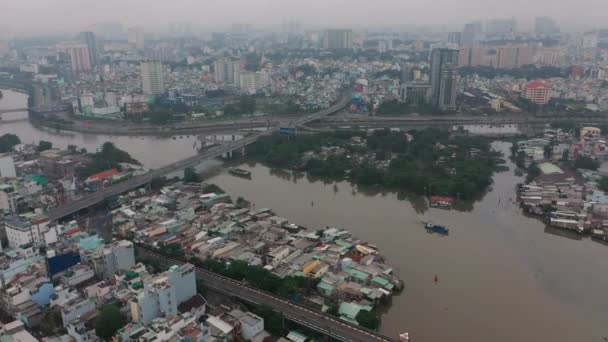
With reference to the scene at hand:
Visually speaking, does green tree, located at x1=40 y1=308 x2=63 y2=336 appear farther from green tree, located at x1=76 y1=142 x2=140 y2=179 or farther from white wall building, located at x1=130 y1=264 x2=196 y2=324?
green tree, located at x1=76 y1=142 x2=140 y2=179

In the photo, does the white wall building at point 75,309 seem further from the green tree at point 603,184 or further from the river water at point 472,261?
the green tree at point 603,184

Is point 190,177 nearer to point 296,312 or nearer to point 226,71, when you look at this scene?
point 296,312

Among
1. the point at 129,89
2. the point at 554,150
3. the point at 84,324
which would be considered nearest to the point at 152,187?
the point at 84,324

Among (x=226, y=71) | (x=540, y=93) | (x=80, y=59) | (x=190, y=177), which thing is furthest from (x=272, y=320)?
(x=80, y=59)

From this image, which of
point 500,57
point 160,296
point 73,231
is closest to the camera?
point 160,296

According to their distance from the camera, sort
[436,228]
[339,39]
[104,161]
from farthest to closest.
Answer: [339,39]
[104,161]
[436,228]

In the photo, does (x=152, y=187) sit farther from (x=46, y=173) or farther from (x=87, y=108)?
(x=87, y=108)

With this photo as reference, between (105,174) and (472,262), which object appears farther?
(105,174)
